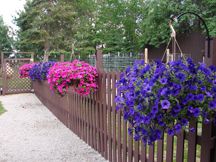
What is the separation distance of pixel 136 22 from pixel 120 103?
18.2 meters

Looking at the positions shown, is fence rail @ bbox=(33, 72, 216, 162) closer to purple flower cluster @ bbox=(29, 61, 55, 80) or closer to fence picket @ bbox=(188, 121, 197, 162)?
fence picket @ bbox=(188, 121, 197, 162)

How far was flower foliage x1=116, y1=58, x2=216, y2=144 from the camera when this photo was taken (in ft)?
4.57

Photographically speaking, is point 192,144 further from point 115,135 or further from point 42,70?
point 42,70

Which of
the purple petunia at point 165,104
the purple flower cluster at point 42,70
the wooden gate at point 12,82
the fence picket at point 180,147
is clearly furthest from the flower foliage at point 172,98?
the wooden gate at point 12,82

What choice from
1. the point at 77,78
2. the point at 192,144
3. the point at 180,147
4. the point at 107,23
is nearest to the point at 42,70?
the point at 77,78

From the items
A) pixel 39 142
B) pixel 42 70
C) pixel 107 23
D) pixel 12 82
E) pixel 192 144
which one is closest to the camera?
pixel 192 144

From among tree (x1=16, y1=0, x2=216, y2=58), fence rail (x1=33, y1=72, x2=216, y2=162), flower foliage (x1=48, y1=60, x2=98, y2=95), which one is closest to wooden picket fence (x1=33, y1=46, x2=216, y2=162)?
fence rail (x1=33, y1=72, x2=216, y2=162)

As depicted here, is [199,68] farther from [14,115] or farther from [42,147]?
[14,115]

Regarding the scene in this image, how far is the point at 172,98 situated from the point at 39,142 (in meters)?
3.39

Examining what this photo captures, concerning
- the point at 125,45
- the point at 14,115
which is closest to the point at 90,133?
the point at 14,115

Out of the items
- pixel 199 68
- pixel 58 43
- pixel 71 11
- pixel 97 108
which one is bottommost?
pixel 97 108

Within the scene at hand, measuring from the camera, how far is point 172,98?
1.38 m

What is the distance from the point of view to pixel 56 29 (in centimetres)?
2291

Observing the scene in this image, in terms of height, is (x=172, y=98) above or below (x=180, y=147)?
above
